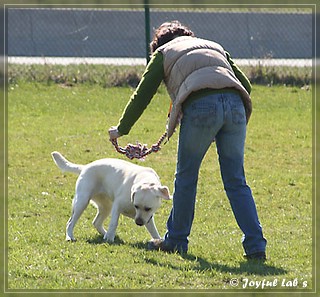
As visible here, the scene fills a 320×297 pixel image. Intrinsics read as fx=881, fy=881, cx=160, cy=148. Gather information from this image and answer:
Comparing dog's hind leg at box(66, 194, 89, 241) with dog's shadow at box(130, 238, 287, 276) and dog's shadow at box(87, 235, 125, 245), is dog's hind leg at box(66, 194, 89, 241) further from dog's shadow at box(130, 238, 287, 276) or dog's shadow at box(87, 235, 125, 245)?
dog's shadow at box(130, 238, 287, 276)

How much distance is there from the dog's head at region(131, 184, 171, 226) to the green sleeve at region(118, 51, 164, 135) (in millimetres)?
499

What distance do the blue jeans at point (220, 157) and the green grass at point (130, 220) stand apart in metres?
0.21

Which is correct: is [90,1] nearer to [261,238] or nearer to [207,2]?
[207,2]

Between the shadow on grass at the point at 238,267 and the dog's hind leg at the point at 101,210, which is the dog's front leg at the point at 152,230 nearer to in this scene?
the dog's hind leg at the point at 101,210

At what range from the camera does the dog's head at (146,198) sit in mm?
6453

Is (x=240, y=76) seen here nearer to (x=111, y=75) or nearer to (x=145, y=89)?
(x=145, y=89)

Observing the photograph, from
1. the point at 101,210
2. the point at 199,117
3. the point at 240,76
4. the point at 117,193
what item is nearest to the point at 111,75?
the point at 101,210

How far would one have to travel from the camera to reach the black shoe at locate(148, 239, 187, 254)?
6348 millimetres

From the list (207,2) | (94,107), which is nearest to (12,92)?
(94,107)

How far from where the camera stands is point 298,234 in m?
7.02

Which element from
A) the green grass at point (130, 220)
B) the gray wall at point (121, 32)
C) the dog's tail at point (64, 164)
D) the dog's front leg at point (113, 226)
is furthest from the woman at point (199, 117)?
the gray wall at point (121, 32)

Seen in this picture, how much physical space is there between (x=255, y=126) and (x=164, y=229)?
4523mm

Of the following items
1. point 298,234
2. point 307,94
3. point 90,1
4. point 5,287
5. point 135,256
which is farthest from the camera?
point 90,1

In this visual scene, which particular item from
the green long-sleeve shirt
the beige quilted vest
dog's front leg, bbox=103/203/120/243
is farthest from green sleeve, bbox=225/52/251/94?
dog's front leg, bbox=103/203/120/243
